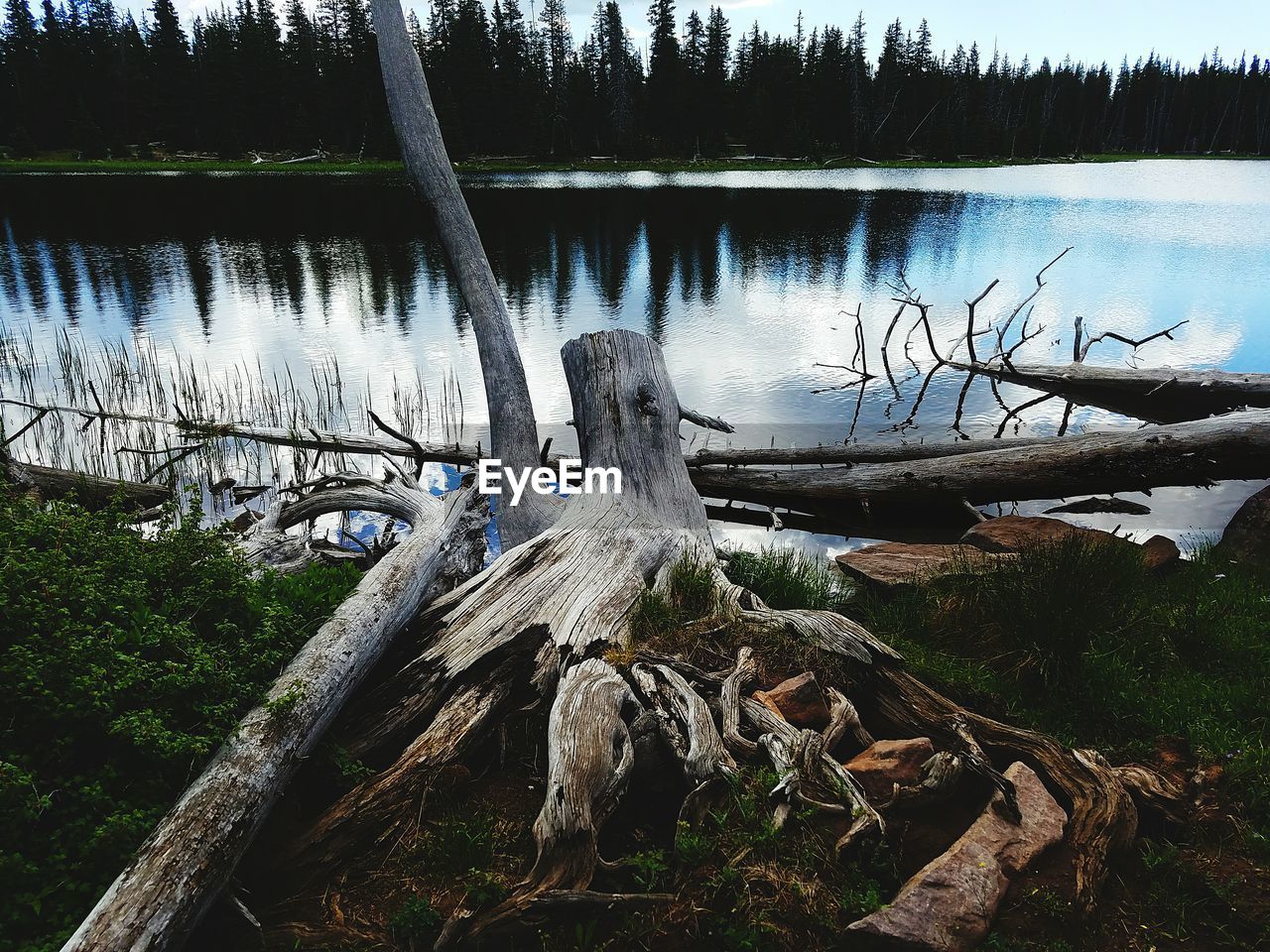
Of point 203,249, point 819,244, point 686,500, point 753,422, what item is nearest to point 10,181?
point 203,249

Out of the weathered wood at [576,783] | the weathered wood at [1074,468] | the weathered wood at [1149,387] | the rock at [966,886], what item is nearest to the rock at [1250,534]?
the weathered wood at [1074,468]

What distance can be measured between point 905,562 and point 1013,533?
4.06 ft

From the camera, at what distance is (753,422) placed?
12586 mm

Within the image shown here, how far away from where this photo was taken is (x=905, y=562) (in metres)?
6.88

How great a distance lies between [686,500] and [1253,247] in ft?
99.9

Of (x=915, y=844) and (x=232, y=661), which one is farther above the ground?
(x=232, y=661)

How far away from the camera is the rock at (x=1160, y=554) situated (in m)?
6.68

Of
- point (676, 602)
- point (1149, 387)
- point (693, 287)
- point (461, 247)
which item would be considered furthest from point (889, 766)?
point (693, 287)

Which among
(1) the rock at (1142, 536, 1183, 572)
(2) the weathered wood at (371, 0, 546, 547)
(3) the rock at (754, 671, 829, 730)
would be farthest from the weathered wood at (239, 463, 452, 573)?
(1) the rock at (1142, 536, 1183, 572)

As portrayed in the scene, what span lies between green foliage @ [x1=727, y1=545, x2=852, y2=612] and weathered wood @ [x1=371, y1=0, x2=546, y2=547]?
247 cm

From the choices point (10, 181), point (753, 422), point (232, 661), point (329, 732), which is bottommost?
point (753, 422)

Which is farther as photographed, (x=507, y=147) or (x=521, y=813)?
(x=507, y=147)

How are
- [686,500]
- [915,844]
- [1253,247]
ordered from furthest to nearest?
[1253,247] → [686,500] → [915,844]

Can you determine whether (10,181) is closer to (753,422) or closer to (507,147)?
(507,147)
